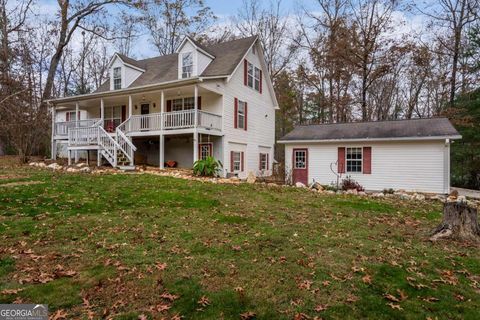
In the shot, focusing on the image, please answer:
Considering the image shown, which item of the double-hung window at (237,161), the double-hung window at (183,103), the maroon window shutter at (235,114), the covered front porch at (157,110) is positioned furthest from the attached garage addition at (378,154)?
the double-hung window at (183,103)

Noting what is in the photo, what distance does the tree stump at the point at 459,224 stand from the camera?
5.45m

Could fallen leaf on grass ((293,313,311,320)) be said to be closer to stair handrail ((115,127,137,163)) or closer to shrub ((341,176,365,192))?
shrub ((341,176,365,192))

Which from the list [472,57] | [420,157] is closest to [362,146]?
[420,157]

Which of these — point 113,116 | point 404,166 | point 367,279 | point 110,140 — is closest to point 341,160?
point 404,166

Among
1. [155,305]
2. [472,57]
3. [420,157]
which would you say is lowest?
[155,305]

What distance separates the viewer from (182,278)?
143 inches

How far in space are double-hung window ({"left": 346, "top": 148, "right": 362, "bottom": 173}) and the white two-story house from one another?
20.2 feet

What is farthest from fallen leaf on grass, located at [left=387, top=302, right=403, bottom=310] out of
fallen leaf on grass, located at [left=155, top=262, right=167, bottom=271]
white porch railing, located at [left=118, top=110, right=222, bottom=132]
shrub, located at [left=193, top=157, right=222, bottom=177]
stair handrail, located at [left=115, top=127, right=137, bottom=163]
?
stair handrail, located at [left=115, top=127, right=137, bottom=163]

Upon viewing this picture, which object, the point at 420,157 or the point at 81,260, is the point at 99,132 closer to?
the point at 81,260

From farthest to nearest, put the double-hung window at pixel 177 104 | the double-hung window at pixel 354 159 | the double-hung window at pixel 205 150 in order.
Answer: the double-hung window at pixel 177 104
the double-hung window at pixel 205 150
the double-hung window at pixel 354 159

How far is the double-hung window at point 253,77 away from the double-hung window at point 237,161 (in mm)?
4620

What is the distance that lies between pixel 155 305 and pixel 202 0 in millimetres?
27189

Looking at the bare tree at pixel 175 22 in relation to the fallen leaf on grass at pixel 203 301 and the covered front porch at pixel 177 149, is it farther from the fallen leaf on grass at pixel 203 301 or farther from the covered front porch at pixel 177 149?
the fallen leaf on grass at pixel 203 301

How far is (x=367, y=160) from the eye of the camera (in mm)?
14000
